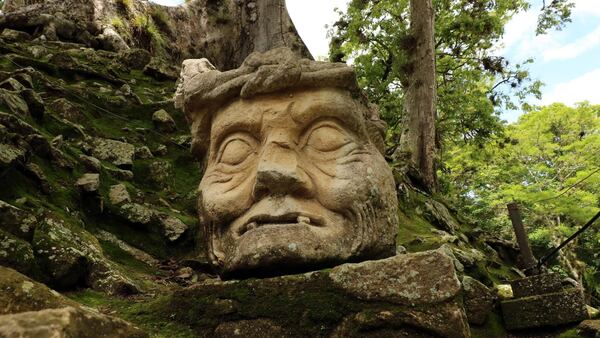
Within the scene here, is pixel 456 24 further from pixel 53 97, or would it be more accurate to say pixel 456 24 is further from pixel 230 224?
pixel 230 224

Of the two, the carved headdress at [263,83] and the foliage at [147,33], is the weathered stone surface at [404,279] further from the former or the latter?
the foliage at [147,33]

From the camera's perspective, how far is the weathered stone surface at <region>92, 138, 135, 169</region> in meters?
5.16

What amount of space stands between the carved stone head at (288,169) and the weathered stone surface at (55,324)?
3.75ft

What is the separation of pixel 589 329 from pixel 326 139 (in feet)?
8.05

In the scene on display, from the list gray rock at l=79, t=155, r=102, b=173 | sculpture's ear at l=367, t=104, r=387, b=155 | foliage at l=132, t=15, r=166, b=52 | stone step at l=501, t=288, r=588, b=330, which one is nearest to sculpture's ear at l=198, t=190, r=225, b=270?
sculpture's ear at l=367, t=104, r=387, b=155

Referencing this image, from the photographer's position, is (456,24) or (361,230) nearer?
(361,230)

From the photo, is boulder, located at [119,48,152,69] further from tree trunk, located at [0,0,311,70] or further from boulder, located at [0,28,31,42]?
boulder, located at [0,28,31,42]

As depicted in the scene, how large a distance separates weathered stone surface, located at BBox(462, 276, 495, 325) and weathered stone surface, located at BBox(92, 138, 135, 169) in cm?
367

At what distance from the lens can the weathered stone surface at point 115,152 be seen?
516 cm

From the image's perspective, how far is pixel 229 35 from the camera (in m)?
→ 11.1

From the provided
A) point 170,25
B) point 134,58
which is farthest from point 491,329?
point 170,25

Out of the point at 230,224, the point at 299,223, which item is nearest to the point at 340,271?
the point at 299,223

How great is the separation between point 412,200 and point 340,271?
5.16m

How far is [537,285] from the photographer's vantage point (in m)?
4.17
